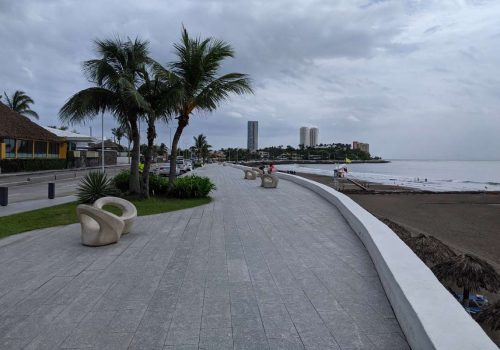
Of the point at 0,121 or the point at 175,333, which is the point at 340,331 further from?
the point at 0,121

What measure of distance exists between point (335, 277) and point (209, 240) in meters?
2.98

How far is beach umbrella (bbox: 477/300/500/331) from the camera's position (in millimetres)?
4105

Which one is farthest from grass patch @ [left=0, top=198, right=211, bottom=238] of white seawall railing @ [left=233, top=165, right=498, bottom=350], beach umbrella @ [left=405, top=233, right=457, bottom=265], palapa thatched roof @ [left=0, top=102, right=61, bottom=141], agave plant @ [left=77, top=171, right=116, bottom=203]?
palapa thatched roof @ [left=0, top=102, right=61, bottom=141]

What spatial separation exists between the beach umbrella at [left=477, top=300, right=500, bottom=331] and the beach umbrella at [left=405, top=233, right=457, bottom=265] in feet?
7.86

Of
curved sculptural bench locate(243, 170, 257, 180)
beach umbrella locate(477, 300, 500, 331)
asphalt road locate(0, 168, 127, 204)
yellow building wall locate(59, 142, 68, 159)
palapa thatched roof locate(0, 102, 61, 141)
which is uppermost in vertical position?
palapa thatched roof locate(0, 102, 61, 141)

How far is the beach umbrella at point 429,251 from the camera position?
6845 mm

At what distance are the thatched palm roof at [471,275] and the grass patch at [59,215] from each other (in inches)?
301

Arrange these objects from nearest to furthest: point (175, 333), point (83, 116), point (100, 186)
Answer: point (175, 333)
point (100, 186)
point (83, 116)

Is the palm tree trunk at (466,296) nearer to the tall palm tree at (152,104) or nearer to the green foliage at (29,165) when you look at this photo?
the tall palm tree at (152,104)

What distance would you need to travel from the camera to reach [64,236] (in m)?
8.12

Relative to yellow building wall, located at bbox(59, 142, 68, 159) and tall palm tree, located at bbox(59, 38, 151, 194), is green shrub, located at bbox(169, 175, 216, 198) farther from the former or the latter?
yellow building wall, located at bbox(59, 142, 68, 159)

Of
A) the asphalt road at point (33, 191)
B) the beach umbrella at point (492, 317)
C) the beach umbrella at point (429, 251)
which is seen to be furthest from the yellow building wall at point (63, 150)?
the beach umbrella at point (492, 317)

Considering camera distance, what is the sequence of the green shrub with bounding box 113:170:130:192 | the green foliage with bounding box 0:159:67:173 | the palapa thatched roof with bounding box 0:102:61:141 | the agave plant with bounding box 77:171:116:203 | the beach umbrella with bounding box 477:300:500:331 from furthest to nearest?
the palapa thatched roof with bounding box 0:102:61:141, the green foliage with bounding box 0:159:67:173, the green shrub with bounding box 113:170:130:192, the agave plant with bounding box 77:171:116:203, the beach umbrella with bounding box 477:300:500:331

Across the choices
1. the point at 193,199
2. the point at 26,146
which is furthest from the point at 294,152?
the point at 193,199
